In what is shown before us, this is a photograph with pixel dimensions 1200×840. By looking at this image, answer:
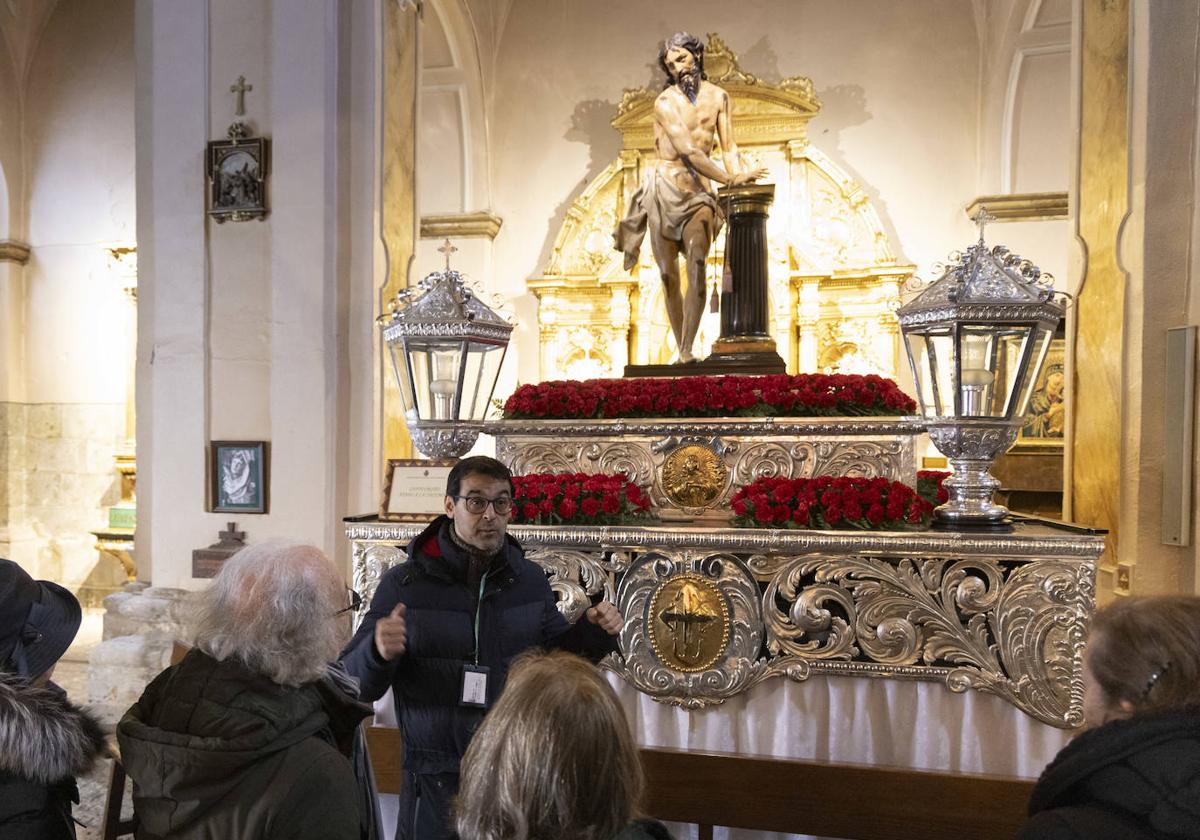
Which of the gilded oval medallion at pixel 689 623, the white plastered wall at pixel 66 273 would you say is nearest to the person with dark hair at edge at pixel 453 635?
the gilded oval medallion at pixel 689 623

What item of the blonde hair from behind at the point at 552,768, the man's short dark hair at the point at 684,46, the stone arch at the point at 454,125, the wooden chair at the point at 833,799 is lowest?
the wooden chair at the point at 833,799

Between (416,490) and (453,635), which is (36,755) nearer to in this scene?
(453,635)

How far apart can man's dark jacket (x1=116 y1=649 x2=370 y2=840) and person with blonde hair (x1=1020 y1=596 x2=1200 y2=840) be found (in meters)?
1.15

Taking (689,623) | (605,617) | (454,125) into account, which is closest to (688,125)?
(689,623)

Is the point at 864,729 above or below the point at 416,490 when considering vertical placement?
below

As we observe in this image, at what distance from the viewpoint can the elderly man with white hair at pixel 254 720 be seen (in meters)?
1.43

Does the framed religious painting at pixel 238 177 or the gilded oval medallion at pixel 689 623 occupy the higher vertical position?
the framed religious painting at pixel 238 177

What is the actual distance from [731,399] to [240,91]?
426cm

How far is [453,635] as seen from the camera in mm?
2303

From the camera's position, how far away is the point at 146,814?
147 cm

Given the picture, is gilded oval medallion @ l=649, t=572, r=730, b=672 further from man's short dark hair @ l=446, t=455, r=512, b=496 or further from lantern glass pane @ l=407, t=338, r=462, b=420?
lantern glass pane @ l=407, t=338, r=462, b=420

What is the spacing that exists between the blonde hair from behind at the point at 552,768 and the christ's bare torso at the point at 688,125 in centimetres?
497

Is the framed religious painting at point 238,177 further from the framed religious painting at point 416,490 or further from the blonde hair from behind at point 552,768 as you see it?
the blonde hair from behind at point 552,768

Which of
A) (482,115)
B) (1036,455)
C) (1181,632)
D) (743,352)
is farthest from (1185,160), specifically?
(482,115)
